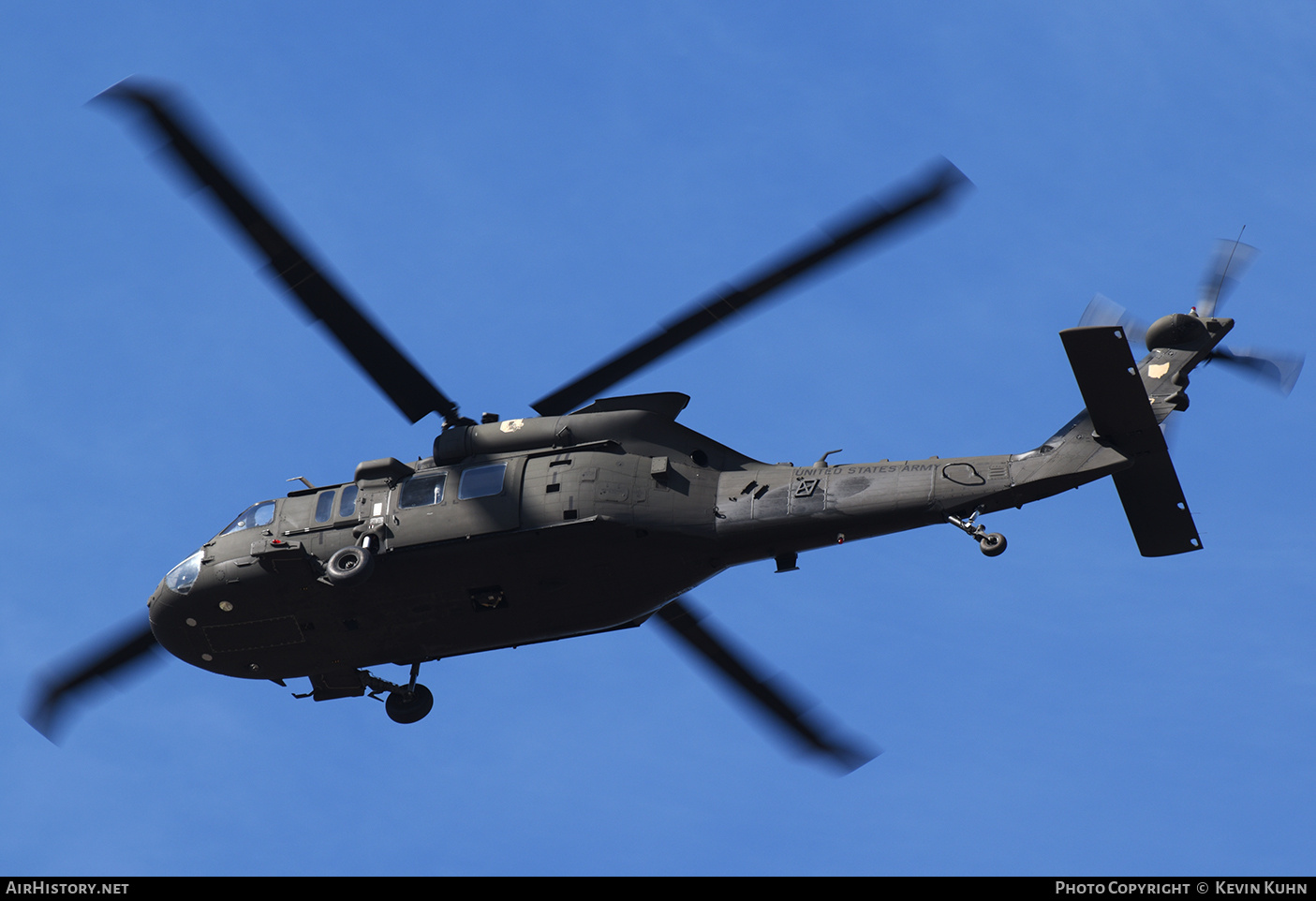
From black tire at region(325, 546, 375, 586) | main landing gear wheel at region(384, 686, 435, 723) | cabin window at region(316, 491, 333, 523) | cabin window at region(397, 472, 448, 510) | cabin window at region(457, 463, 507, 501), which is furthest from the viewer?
main landing gear wheel at region(384, 686, 435, 723)

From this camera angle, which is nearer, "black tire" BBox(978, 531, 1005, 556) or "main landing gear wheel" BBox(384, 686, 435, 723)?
"black tire" BBox(978, 531, 1005, 556)

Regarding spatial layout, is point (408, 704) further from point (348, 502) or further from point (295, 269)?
point (295, 269)

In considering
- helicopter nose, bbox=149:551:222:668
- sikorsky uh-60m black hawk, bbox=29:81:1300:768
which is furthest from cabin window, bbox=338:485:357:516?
helicopter nose, bbox=149:551:222:668

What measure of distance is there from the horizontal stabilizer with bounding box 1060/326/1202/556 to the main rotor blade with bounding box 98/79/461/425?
1107 centimetres

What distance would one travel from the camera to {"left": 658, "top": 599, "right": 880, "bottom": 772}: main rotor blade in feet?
96.3

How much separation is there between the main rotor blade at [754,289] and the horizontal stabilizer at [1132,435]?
117 inches

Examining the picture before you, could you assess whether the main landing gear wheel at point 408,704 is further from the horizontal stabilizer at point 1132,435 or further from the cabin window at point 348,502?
the horizontal stabilizer at point 1132,435

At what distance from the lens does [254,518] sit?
92.5ft

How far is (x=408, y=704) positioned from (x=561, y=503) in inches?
225

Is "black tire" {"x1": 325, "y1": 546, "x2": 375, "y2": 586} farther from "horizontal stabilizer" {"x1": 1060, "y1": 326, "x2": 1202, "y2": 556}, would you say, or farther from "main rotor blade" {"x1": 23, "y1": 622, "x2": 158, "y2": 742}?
"horizontal stabilizer" {"x1": 1060, "y1": 326, "x2": 1202, "y2": 556}

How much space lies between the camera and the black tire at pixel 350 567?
1030 inches

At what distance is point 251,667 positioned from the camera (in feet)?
93.7

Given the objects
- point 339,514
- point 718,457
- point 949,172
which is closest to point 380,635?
point 339,514

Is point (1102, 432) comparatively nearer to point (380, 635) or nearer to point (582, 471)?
point (582, 471)
